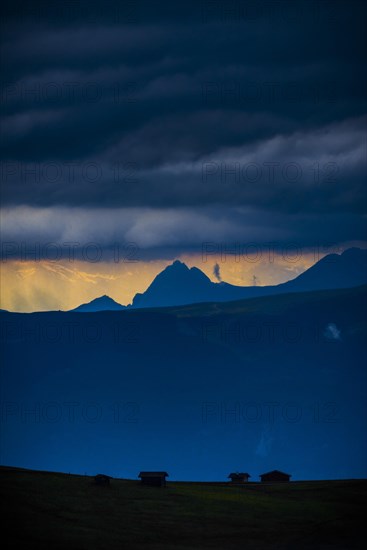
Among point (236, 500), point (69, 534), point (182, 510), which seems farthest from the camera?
point (236, 500)

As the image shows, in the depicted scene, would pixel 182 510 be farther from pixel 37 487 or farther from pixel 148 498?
pixel 37 487

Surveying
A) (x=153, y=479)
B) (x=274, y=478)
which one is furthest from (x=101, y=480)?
(x=274, y=478)

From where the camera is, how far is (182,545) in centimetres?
10800

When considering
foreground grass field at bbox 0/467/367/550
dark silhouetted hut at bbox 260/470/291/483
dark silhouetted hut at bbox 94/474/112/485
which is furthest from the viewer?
dark silhouetted hut at bbox 260/470/291/483

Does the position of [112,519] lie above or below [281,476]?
below

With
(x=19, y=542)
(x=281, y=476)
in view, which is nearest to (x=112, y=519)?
(x=19, y=542)

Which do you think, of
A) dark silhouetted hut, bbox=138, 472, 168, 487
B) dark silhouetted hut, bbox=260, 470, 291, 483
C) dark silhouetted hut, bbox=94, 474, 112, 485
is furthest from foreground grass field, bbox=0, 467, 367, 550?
dark silhouetted hut, bbox=260, 470, 291, 483

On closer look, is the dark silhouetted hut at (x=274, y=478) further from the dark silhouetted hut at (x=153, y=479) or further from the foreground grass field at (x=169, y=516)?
the dark silhouetted hut at (x=153, y=479)

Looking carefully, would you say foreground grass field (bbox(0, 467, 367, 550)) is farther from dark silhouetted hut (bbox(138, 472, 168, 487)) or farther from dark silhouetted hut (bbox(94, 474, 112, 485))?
dark silhouetted hut (bbox(138, 472, 168, 487))

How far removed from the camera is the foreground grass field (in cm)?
10931

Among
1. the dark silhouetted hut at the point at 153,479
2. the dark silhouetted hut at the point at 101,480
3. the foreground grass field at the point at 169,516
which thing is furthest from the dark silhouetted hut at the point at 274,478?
the dark silhouetted hut at the point at 101,480

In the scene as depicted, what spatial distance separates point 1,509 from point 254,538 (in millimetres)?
28495

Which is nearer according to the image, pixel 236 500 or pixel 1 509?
pixel 1 509

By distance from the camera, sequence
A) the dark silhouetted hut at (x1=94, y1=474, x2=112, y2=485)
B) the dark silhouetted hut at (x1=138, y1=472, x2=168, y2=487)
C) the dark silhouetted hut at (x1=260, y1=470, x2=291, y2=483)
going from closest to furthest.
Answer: the dark silhouetted hut at (x1=94, y1=474, x2=112, y2=485) < the dark silhouetted hut at (x1=138, y1=472, x2=168, y2=487) < the dark silhouetted hut at (x1=260, y1=470, x2=291, y2=483)
